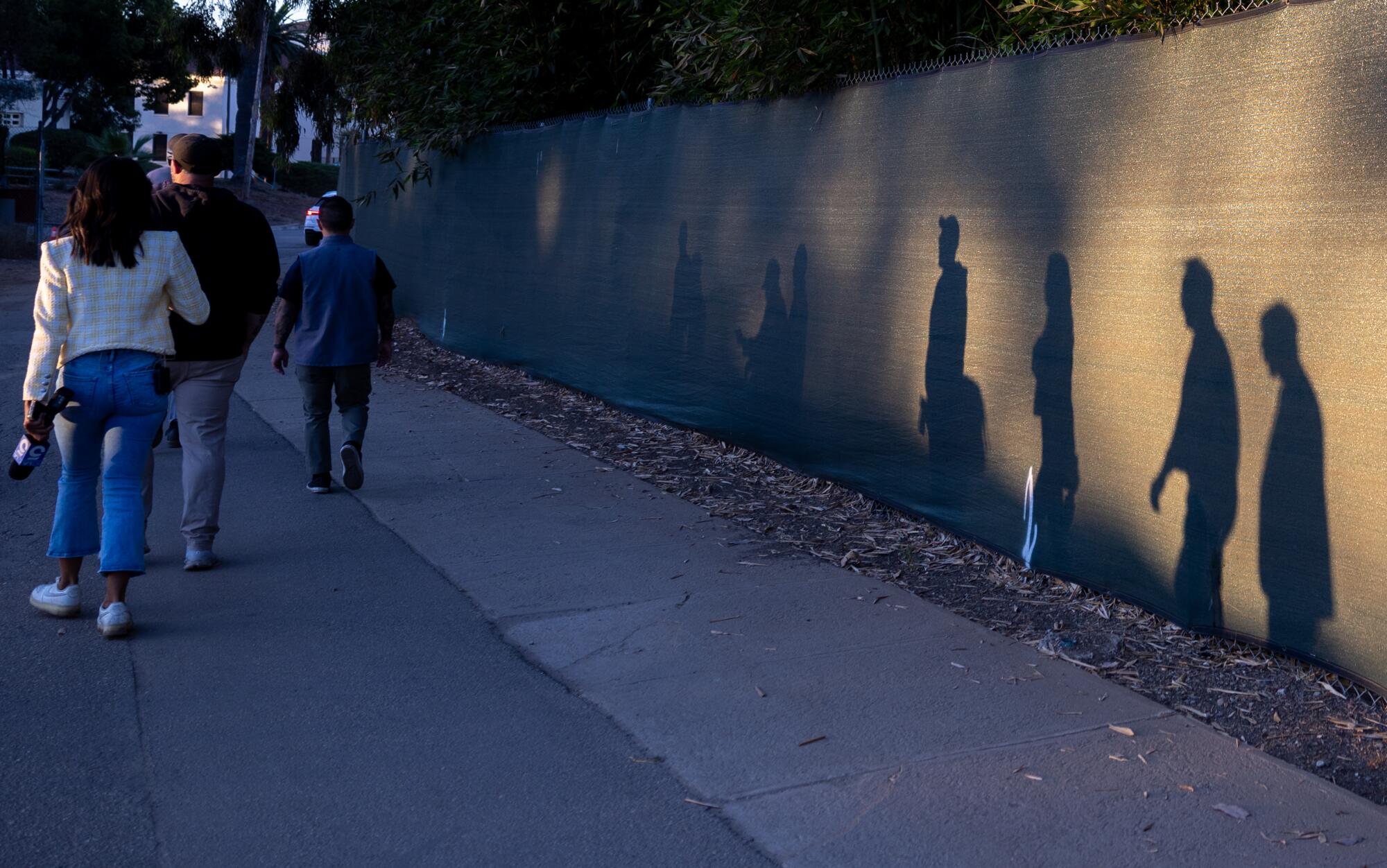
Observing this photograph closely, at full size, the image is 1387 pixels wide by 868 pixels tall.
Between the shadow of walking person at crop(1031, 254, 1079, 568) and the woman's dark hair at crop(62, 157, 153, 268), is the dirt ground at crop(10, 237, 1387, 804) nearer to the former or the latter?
the shadow of walking person at crop(1031, 254, 1079, 568)

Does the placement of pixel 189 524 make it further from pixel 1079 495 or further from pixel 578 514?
pixel 1079 495

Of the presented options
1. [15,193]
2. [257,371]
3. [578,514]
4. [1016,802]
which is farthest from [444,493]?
[15,193]

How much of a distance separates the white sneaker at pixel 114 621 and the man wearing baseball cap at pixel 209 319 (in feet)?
2.85

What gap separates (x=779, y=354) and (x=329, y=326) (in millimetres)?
2538

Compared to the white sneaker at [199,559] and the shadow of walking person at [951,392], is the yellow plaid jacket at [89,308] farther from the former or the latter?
the shadow of walking person at [951,392]

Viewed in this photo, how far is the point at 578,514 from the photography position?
22.3 ft

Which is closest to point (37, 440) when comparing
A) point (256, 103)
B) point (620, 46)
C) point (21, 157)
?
point (620, 46)

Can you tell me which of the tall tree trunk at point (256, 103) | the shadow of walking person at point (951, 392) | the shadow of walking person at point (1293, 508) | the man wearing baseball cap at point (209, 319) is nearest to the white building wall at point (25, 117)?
the tall tree trunk at point (256, 103)

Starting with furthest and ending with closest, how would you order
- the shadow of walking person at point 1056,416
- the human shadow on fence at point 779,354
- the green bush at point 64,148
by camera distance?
1. the green bush at point 64,148
2. the human shadow on fence at point 779,354
3. the shadow of walking person at point 1056,416

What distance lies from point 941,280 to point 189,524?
3.57 metres

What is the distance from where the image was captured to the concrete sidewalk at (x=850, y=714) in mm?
3373

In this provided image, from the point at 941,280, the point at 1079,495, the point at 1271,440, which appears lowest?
the point at 1079,495

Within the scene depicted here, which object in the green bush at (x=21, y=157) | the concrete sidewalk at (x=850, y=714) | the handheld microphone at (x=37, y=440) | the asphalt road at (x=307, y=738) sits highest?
the green bush at (x=21, y=157)

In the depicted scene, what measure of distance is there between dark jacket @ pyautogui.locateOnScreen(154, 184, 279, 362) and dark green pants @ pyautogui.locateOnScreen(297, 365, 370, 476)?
144 cm
